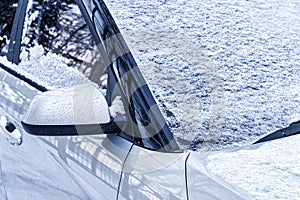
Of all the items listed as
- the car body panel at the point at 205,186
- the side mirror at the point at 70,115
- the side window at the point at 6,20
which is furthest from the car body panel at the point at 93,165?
the side window at the point at 6,20

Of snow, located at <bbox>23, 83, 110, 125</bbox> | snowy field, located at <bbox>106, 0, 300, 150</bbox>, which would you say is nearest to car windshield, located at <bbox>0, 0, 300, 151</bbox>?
snowy field, located at <bbox>106, 0, 300, 150</bbox>

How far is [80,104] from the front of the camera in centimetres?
175

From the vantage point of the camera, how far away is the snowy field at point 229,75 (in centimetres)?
165

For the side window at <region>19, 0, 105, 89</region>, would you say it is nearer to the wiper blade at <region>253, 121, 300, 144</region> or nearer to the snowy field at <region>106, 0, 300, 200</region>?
the snowy field at <region>106, 0, 300, 200</region>

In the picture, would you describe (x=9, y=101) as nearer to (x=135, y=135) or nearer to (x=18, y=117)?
(x=18, y=117)

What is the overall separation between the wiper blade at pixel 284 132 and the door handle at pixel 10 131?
36.5 inches

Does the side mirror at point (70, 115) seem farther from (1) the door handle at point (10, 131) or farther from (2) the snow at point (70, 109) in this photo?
(1) the door handle at point (10, 131)

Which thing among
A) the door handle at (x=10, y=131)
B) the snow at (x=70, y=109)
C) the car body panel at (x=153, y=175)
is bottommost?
the door handle at (x=10, y=131)

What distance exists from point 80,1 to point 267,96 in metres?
0.72

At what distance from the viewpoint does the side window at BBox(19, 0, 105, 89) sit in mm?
2022

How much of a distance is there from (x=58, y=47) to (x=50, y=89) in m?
0.16

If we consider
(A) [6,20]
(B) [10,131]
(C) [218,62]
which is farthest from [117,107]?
(A) [6,20]

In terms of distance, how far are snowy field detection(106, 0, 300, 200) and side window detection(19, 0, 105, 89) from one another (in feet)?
0.47

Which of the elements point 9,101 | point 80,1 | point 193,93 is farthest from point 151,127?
point 9,101
